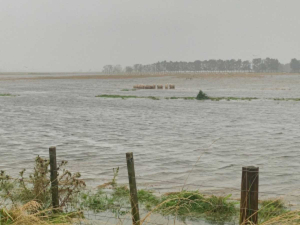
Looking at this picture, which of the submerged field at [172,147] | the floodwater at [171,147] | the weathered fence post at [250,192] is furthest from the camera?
the floodwater at [171,147]

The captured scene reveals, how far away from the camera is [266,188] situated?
12.3m

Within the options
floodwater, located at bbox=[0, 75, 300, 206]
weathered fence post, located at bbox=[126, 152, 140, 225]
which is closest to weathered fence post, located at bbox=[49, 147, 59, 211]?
weathered fence post, located at bbox=[126, 152, 140, 225]

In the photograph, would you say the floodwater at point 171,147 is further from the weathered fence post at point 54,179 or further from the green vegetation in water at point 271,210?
the weathered fence post at point 54,179

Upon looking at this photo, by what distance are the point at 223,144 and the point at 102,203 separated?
12.0 metres

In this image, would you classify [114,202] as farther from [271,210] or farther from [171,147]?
[171,147]

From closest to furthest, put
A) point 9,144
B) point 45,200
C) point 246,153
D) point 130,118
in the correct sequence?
1. point 45,200
2. point 246,153
3. point 9,144
4. point 130,118

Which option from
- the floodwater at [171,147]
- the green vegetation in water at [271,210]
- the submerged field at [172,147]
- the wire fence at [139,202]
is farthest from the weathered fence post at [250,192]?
the green vegetation in water at [271,210]

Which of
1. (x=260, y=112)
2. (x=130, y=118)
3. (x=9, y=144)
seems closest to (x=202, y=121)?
(x=130, y=118)

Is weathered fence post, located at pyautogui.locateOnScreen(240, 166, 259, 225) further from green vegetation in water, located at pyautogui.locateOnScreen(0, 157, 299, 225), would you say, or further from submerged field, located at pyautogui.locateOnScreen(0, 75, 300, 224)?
green vegetation in water, located at pyautogui.locateOnScreen(0, 157, 299, 225)

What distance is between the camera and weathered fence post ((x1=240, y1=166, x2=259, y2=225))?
603cm

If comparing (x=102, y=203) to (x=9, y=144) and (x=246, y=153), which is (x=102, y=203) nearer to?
(x=246, y=153)

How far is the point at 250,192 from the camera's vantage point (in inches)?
240

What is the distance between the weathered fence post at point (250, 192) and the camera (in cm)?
603

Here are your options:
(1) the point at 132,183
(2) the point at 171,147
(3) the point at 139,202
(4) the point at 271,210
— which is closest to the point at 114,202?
(3) the point at 139,202
